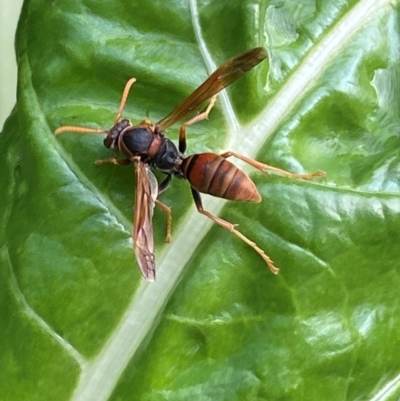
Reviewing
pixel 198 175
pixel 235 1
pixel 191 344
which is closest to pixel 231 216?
pixel 198 175

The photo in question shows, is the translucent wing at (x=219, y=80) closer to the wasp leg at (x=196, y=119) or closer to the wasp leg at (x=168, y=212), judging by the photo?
the wasp leg at (x=196, y=119)

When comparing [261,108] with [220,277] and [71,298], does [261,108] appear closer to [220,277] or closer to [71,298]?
[220,277]

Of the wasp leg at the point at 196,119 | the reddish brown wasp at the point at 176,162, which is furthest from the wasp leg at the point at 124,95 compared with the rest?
the wasp leg at the point at 196,119

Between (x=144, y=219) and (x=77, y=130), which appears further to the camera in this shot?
(x=77, y=130)

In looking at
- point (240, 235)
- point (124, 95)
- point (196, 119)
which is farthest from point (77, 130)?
point (240, 235)

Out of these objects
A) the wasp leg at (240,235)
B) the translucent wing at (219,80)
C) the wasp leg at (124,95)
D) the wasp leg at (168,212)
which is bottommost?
the wasp leg at (240,235)

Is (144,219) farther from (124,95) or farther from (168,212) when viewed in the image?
(124,95)
